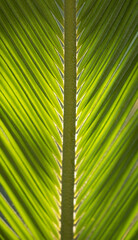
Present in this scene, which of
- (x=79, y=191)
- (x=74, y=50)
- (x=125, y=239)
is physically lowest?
(x=125, y=239)

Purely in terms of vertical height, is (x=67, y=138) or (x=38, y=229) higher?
(x=67, y=138)

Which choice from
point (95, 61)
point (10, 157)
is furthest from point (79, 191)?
point (95, 61)

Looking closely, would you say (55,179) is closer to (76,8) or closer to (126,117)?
(126,117)
